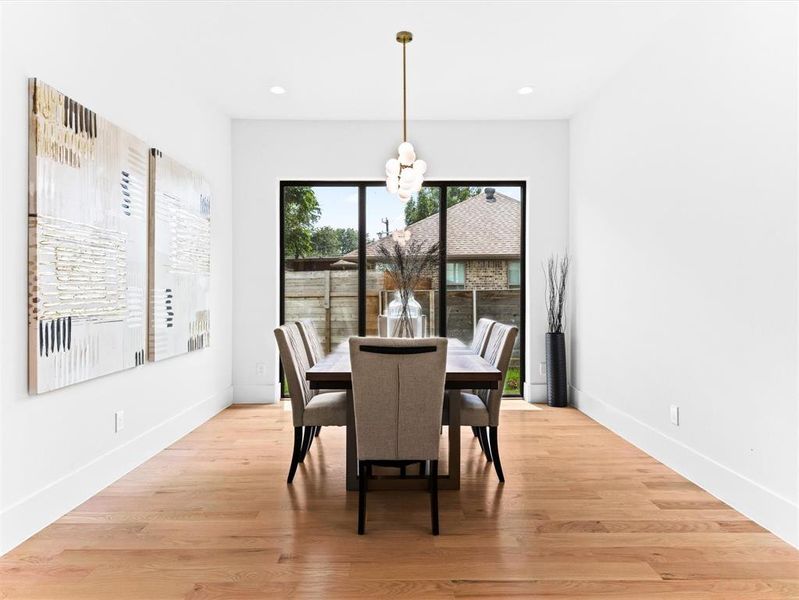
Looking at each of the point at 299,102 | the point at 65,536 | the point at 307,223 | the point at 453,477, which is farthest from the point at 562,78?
the point at 65,536

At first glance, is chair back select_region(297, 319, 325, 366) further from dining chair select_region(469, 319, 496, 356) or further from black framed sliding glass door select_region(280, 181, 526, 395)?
black framed sliding glass door select_region(280, 181, 526, 395)

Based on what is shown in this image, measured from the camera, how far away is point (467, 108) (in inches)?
193

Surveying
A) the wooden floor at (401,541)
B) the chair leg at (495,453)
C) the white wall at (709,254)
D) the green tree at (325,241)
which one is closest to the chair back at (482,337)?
the chair leg at (495,453)

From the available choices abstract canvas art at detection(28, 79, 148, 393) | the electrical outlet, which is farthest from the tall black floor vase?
abstract canvas art at detection(28, 79, 148, 393)

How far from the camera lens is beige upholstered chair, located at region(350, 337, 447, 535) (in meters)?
2.36

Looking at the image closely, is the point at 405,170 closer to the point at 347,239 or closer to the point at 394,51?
the point at 394,51

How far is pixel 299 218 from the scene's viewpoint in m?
5.47

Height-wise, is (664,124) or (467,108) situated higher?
(467,108)

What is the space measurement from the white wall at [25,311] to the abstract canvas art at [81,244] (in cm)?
6

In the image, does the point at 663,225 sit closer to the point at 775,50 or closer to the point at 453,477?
the point at 775,50

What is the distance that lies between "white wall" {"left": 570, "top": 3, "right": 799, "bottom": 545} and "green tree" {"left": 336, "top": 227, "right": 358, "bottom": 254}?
94.5 inches

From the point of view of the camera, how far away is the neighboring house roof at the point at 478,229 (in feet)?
17.9

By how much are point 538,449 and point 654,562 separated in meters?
1.57

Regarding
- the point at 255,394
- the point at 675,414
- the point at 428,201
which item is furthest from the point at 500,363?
the point at 255,394
